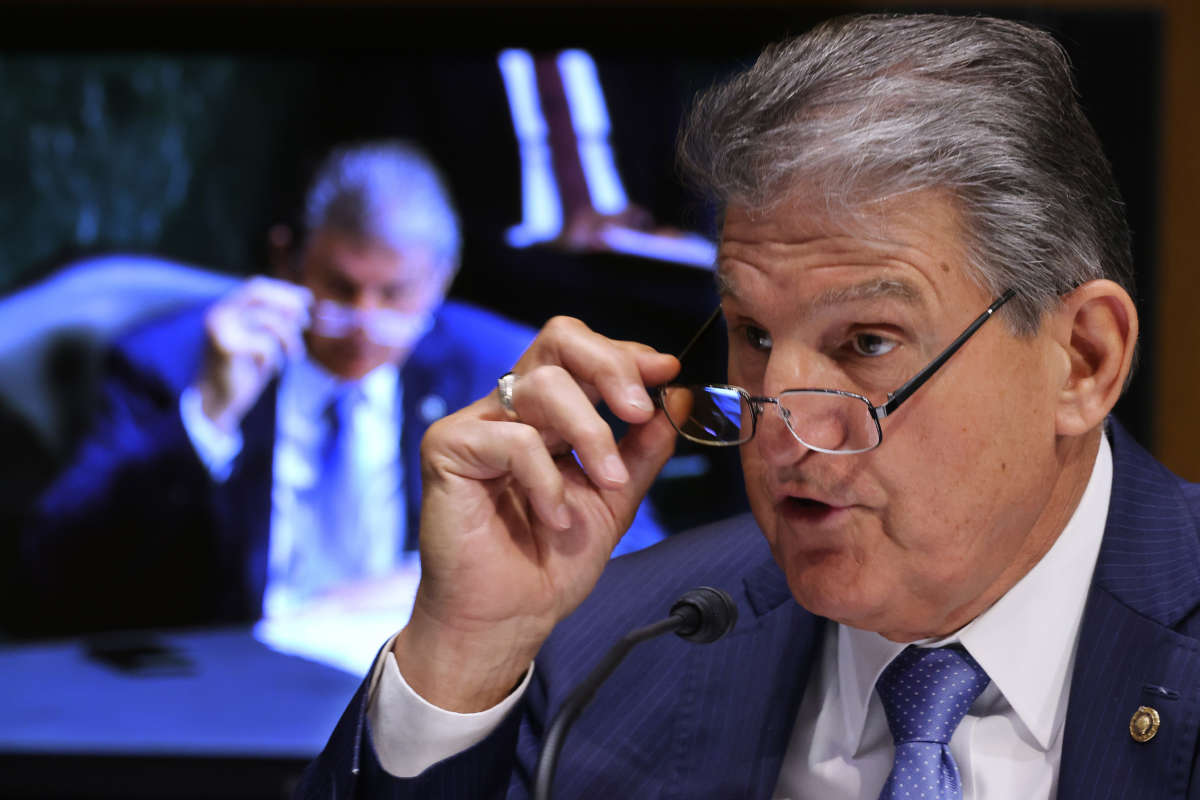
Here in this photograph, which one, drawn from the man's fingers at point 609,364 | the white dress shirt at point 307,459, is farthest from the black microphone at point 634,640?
the white dress shirt at point 307,459

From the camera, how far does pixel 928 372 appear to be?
46.6 inches

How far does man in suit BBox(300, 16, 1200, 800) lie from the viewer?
1193mm

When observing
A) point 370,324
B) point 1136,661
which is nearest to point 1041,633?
point 1136,661

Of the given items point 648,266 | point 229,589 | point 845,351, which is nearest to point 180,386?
point 229,589

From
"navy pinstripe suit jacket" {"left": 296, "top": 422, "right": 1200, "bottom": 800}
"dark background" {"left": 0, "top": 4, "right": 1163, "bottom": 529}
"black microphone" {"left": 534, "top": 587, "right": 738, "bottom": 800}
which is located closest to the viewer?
"black microphone" {"left": 534, "top": 587, "right": 738, "bottom": 800}

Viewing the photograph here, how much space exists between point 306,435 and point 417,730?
171cm

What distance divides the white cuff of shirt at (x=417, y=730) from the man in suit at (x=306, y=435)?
1.59 meters

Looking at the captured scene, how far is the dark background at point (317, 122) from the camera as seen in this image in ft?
9.44

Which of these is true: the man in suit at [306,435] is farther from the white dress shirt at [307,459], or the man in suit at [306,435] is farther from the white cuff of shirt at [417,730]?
the white cuff of shirt at [417,730]

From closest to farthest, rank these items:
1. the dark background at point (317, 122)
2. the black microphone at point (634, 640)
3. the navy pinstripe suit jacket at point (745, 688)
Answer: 1. the black microphone at point (634, 640)
2. the navy pinstripe suit jacket at point (745, 688)
3. the dark background at point (317, 122)

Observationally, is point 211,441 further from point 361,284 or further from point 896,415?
point 896,415

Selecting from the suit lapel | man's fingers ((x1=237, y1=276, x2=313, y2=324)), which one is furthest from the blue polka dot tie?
man's fingers ((x1=237, y1=276, x2=313, y2=324))

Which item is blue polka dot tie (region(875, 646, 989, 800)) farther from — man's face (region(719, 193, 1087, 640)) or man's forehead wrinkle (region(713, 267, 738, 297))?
man's forehead wrinkle (region(713, 267, 738, 297))

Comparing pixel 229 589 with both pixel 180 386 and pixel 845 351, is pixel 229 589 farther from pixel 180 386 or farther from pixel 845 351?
pixel 845 351
